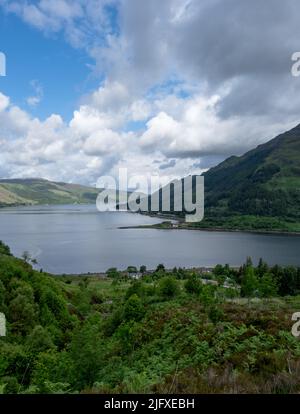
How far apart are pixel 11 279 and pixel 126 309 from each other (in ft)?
67.4

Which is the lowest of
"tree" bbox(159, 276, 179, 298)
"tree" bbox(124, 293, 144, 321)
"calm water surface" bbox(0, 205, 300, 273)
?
"calm water surface" bbox(0, 205, 300, 273)

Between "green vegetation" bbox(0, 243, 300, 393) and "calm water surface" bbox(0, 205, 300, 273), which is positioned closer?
"green vegetation" bbox(0, 243, 300, 393)

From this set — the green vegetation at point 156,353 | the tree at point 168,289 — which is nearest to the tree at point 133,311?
the green vegetation at point 156,353

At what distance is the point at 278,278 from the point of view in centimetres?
7444

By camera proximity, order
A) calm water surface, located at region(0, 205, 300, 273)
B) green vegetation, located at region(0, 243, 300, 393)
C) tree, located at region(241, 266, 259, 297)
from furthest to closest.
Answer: calm water surface, located at region(0, 205, 300, 273), tree, located at region(241, 266, 259, 297), green vegetation, located at region(0, 243, 300, 393)

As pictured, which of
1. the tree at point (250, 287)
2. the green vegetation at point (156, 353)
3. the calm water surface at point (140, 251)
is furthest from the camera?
the calm water surface at point (140, 251)

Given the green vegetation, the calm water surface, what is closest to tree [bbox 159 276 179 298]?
the green vegetation

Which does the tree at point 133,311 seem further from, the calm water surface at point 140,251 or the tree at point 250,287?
the calm water surface at point 140,251

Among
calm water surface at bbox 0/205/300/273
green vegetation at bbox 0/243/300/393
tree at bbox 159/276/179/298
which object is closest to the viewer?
green vegetation at bbox 0/243/300/393

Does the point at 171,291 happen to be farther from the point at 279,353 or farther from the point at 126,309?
the point at 279,353

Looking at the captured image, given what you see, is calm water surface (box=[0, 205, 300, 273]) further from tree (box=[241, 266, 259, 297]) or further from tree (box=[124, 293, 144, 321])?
tree (box=[124, 293, 144, 321])

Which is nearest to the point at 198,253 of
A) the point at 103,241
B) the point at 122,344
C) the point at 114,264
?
the point at 114,264

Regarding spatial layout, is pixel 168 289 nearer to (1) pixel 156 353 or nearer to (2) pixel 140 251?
(1) pixel 156 353

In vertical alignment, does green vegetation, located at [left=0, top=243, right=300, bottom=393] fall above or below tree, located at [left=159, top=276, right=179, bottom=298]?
above
